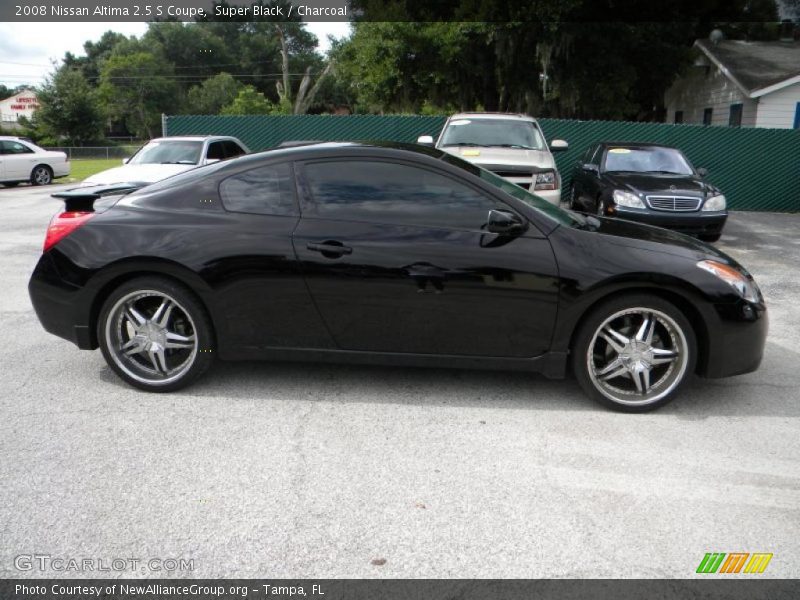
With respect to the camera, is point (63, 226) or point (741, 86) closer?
point (63, 226)

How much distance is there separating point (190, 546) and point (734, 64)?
2334cm

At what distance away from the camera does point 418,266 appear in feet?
12.9

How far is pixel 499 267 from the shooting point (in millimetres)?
3904

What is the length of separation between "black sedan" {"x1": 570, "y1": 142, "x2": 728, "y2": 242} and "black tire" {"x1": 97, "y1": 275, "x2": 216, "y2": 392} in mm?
6750

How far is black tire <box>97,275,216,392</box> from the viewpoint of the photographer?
4.13 meters

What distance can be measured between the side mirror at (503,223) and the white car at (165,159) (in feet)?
25.0

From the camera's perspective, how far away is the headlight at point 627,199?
29.8ft

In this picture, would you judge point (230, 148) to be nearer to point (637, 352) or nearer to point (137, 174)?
point (137, 174)

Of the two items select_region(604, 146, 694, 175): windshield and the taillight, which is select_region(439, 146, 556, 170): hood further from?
the taillight

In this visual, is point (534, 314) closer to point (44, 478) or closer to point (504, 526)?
point (504, 526)

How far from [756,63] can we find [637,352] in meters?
21.4

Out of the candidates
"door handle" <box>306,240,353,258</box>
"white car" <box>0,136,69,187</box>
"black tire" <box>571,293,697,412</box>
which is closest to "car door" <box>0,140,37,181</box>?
"white car" <box>0,136,69,187</box>

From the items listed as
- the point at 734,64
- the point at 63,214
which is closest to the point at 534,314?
the point at 63,214

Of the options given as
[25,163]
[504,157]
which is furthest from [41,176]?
[504,157]
